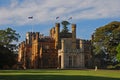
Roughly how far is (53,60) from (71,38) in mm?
7498

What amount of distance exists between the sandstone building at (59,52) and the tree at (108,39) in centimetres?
605

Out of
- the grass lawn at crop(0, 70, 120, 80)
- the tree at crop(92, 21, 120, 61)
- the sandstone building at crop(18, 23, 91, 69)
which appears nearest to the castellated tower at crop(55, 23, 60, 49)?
the sandstone building at crop(18, 23, 91, 69)

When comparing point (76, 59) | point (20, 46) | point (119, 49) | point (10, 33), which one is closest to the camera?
point (119, 49)

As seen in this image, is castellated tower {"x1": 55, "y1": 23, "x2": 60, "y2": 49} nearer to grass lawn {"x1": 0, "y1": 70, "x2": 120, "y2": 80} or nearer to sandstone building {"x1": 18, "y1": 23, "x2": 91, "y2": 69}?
sandstone building {"x1": 18, "y1": 23, "x2": 91, "y2": 69}

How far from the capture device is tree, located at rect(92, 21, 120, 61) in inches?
3019

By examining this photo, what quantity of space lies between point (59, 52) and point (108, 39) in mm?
14457

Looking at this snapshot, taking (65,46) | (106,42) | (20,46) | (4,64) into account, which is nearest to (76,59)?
(65,46)

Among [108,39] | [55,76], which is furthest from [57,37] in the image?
[55,76]

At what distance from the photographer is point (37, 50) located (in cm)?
9094

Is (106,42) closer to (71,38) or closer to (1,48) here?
(71,38)

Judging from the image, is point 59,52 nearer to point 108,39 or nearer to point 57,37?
point 57,37

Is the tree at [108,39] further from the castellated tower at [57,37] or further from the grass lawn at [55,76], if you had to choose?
the grass lawn at [55,76]

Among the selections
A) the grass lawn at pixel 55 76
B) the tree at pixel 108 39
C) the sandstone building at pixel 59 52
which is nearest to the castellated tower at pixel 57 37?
the sandstone building at pixel 59 52

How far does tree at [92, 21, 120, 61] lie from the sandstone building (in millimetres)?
6048
